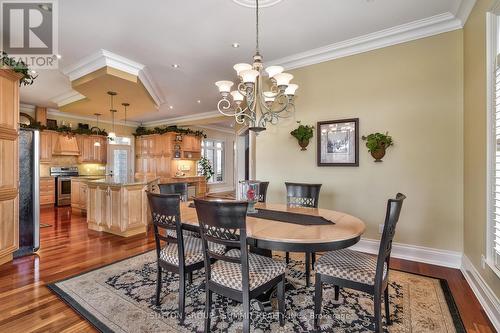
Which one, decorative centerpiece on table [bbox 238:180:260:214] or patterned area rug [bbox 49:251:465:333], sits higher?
decorative centerpiece on table [bbox 238:180:260:214]

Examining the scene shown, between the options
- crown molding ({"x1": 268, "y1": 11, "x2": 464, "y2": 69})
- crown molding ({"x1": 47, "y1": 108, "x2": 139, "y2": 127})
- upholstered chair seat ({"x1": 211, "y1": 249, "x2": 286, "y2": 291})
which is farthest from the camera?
crown molding ({"x1": 47, "y1": 108, "x2": 139, "y2": 127})

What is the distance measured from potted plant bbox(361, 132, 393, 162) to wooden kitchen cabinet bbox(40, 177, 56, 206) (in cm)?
806

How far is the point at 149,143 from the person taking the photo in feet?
30.0

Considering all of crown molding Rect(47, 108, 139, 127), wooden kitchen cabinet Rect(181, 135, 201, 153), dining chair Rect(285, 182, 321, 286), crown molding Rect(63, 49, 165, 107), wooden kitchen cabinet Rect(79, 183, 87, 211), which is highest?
crown molding Rect(63, 49, 165, 107)

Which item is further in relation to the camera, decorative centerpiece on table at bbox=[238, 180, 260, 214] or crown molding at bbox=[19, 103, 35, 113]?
crown molding at bbox=[19, 103, 35, 113]

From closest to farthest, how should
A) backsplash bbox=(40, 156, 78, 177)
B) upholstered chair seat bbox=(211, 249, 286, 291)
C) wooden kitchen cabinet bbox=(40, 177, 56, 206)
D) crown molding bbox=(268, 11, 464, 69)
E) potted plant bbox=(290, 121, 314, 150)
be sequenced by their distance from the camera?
upholstered chair seat bbox=(211, 249, 286, 291) → crown molding bbox=(268, 11, 464, 69) → potted plant bbox=(290, 121, 314, 150) → wooden kitchen cabinet bbox=(40, 177, 56, 206) → backsplash bbox=(40, 156, 78, 177)

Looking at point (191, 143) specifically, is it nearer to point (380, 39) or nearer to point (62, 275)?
point (62, 275)

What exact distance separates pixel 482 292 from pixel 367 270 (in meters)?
1.37

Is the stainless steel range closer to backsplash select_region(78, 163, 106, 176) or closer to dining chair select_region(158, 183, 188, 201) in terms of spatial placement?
backsplash select_region(78, 163, 106, 176)

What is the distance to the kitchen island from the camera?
4336mm

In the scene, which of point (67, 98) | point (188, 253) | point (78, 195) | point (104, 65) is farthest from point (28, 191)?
point (67, 98)

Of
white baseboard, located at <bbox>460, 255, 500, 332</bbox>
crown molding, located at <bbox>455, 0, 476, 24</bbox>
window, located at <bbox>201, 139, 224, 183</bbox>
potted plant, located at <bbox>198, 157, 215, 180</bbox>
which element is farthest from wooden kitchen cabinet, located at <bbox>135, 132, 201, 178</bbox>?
white baseboard, located at <bbox>460, 255, 500, 332</bbox>

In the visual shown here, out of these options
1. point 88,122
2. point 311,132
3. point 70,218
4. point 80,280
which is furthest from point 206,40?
point 88,122

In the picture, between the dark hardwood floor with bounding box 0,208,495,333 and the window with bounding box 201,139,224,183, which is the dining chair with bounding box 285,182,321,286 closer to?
the dark hardwood floor with bounding box 0,208,495,333
